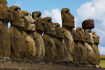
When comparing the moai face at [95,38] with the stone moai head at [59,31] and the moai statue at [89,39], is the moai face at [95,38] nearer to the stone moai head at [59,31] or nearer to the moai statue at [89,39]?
the moai statue at [89,39]

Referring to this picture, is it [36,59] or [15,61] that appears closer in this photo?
[15,61]

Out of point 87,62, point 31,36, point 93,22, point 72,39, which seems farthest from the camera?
point 93,22

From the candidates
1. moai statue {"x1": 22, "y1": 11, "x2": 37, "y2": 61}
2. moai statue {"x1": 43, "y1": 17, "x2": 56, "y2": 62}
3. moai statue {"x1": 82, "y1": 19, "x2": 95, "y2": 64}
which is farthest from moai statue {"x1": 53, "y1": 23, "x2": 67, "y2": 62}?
moai statue {"x1": 82, "y1": 19, "x2": 95, "y2": 64}

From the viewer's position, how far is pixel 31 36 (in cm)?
1481

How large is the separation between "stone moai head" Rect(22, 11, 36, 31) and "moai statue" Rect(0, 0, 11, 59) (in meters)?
1.82

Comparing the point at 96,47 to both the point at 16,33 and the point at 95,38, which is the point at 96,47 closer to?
the point at 95,38

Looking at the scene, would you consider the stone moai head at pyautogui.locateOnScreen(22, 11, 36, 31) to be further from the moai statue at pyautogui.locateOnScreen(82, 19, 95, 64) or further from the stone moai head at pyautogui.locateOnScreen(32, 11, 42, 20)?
the moai statue at pyautogui.locateOnScreen(82, 19, 95, 64)

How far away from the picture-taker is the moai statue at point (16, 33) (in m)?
13.2

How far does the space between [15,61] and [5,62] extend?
917 millimetres

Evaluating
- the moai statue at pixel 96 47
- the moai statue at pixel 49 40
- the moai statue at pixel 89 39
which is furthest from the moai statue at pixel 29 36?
the moai statue at pixel 96 47

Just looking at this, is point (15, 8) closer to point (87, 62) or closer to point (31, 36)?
point (31, 36)

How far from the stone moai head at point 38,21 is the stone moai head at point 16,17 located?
1.75 m

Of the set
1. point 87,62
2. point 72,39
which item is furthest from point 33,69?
point 87,62

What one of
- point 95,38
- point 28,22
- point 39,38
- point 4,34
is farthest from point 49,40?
point 95,38
